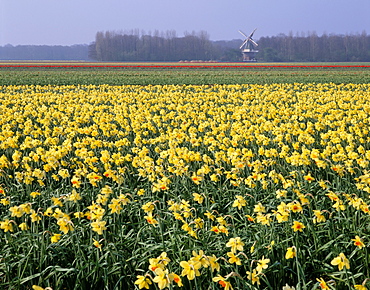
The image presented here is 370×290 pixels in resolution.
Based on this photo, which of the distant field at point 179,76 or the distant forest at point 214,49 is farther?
the distant forest at point 214,49

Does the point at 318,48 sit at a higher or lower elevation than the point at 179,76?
higher

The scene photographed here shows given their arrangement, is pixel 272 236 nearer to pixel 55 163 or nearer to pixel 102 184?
pixel 102 184

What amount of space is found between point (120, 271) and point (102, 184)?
239 cm

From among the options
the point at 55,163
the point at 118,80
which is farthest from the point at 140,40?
the point at 55,163

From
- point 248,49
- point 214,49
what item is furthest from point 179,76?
point 214,49

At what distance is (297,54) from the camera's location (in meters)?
143

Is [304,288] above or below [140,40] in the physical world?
below

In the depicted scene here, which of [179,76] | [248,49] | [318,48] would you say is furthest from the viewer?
[318,48]

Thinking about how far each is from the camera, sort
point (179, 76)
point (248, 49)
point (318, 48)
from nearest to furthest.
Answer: point (179, 76) < point (248, 49) < point (318, 48)

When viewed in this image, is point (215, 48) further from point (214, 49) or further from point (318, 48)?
point (318, 48)

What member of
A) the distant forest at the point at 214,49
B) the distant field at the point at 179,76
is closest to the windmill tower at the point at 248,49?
the distant forest at the point at 214,49

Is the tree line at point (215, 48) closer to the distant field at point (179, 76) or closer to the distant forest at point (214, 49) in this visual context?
the distant forest at point (214, 49)

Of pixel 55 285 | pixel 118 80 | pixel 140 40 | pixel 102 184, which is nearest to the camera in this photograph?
pixel 55 285

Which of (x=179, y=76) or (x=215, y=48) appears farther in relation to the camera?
(x=215, y=48)
